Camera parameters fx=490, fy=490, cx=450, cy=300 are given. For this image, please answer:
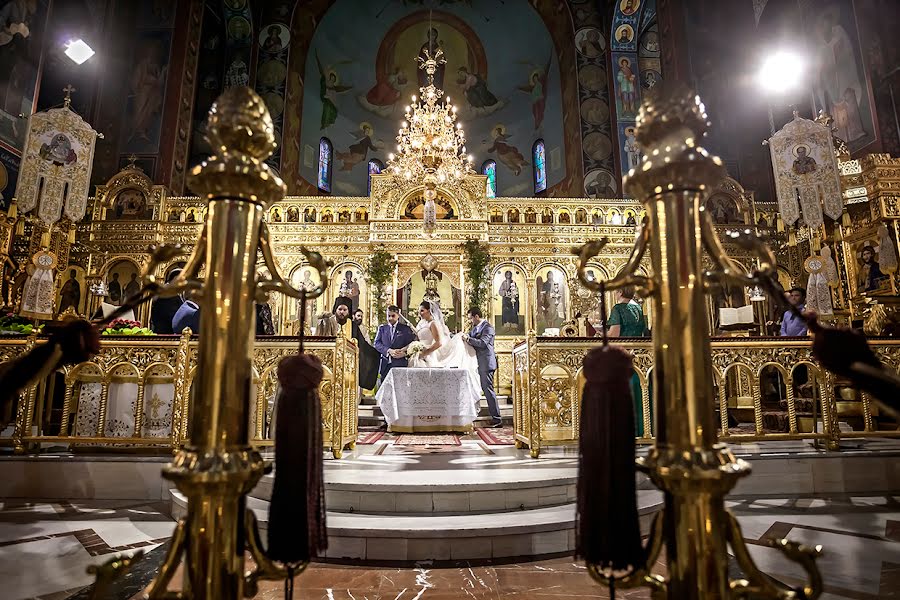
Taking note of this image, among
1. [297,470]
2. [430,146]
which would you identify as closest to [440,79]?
[430,146]

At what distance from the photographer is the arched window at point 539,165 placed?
17.7 m

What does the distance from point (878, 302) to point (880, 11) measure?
623 centimetres

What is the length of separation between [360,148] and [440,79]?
3.98 m

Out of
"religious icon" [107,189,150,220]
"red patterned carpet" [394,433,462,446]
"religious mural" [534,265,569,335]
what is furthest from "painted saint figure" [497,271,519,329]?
"religious icon" [107,189,150,220]

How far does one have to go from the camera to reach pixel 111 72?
1216 centimetres

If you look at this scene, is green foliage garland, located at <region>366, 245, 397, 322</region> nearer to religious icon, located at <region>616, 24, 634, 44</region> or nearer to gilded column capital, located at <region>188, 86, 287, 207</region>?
gilded column capital, located at <region>188, 86, 287, 207</region>

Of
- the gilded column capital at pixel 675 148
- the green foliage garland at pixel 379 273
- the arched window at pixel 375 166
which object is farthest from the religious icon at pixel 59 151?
the gilded column capital at pixel 675 148

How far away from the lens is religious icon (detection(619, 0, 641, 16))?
14.0 metres

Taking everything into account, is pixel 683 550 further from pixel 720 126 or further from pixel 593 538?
pixel 720 126

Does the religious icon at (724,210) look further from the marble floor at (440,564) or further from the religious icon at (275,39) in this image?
the religious icon at (275,39)

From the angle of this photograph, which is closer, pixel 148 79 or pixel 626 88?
pixel 148 79

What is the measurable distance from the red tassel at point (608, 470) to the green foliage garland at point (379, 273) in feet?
30.8

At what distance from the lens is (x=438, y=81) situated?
18406mm

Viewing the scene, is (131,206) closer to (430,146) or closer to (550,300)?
(430,146)
